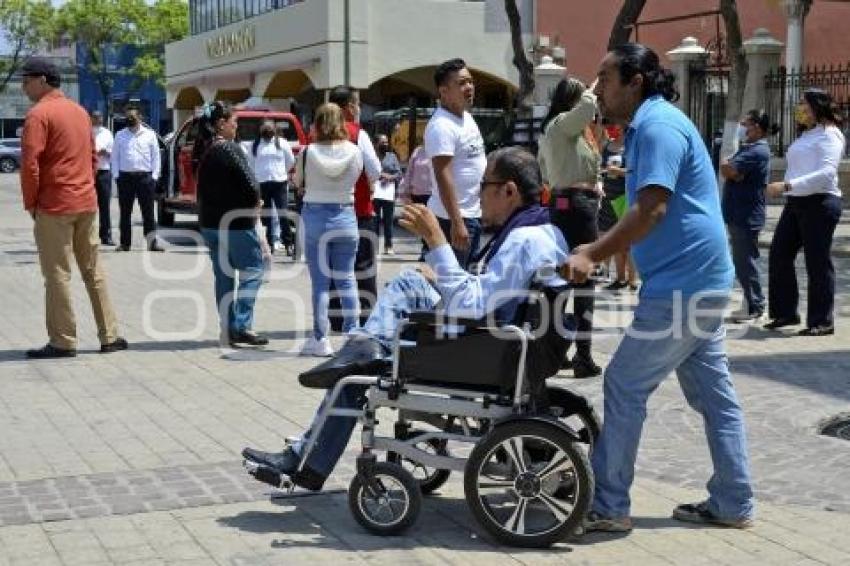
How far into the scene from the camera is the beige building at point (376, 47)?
121ft

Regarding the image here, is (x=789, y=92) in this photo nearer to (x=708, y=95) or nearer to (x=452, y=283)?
(x=708, y=95)

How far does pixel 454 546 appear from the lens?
201 inches

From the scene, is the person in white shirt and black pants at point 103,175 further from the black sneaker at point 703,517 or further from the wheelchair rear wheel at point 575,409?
the black sneaker at point 703,517

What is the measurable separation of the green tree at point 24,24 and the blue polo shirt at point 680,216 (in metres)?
70.9

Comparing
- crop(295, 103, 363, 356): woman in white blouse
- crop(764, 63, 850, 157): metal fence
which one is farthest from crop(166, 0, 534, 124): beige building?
crop(295, 103, 363, 356): woman in white blouse

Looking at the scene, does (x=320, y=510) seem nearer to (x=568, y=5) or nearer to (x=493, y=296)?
(x=493, y=296)

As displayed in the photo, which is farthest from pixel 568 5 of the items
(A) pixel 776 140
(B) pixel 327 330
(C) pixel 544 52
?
(B) pixel 327 330

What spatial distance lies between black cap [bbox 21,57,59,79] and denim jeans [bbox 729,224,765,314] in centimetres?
535

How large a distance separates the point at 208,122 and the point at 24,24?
68.8 m

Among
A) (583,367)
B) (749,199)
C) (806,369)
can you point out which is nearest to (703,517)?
(583,367)

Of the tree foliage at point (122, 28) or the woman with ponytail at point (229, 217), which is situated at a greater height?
the tree foliage at point (122, 28)

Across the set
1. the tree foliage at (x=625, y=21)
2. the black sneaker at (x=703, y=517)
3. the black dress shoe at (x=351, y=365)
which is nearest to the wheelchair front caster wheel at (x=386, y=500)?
the black dress shoe at (x=351, y=365)

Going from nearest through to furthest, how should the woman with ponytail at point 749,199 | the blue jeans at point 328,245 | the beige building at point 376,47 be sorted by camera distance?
the blue jeans at point 328,245 < the woman with ponytail at point 749,199 < the beige building at point 376,47

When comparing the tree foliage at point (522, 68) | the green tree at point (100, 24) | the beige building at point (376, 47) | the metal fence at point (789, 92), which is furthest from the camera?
the green tree at point (100, 24)
